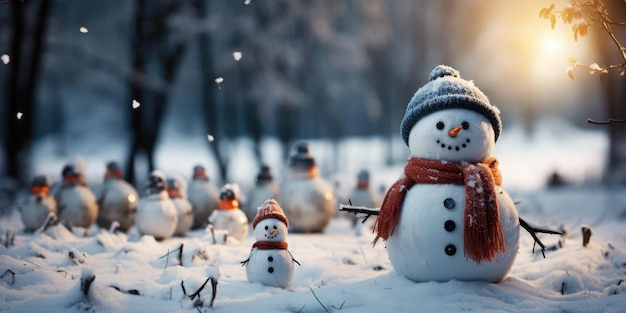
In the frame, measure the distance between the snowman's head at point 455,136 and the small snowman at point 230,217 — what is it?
9.05ft

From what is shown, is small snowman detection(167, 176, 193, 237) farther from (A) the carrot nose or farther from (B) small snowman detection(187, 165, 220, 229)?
(A) the carrot nose

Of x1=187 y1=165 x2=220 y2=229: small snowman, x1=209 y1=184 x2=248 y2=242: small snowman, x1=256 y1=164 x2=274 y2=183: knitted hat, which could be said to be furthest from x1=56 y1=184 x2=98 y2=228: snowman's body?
x1=256 y1=164 x2=274 y2=183: knitted hat

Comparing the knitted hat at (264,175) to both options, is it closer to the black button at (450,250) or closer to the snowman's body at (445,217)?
the snowman's body at (445,217)

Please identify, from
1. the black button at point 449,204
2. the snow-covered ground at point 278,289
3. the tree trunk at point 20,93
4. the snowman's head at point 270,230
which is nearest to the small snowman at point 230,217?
the snow-covered ground at point 278,289

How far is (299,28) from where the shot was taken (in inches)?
699

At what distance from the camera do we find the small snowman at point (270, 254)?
4871 mm

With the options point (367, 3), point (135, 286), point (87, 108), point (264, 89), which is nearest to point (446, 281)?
point (135, 286)

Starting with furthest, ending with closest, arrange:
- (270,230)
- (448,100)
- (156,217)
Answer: (156,217) < (270,230) < (448,100)

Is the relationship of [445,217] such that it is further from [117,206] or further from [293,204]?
[117,206]

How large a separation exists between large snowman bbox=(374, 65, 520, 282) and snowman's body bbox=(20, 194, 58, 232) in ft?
15.5

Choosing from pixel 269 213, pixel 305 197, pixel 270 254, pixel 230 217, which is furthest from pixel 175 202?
pixel 270 254

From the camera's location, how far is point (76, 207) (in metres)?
7.62

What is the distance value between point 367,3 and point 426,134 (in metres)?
15.9

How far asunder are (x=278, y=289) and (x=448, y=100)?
2.03 m
